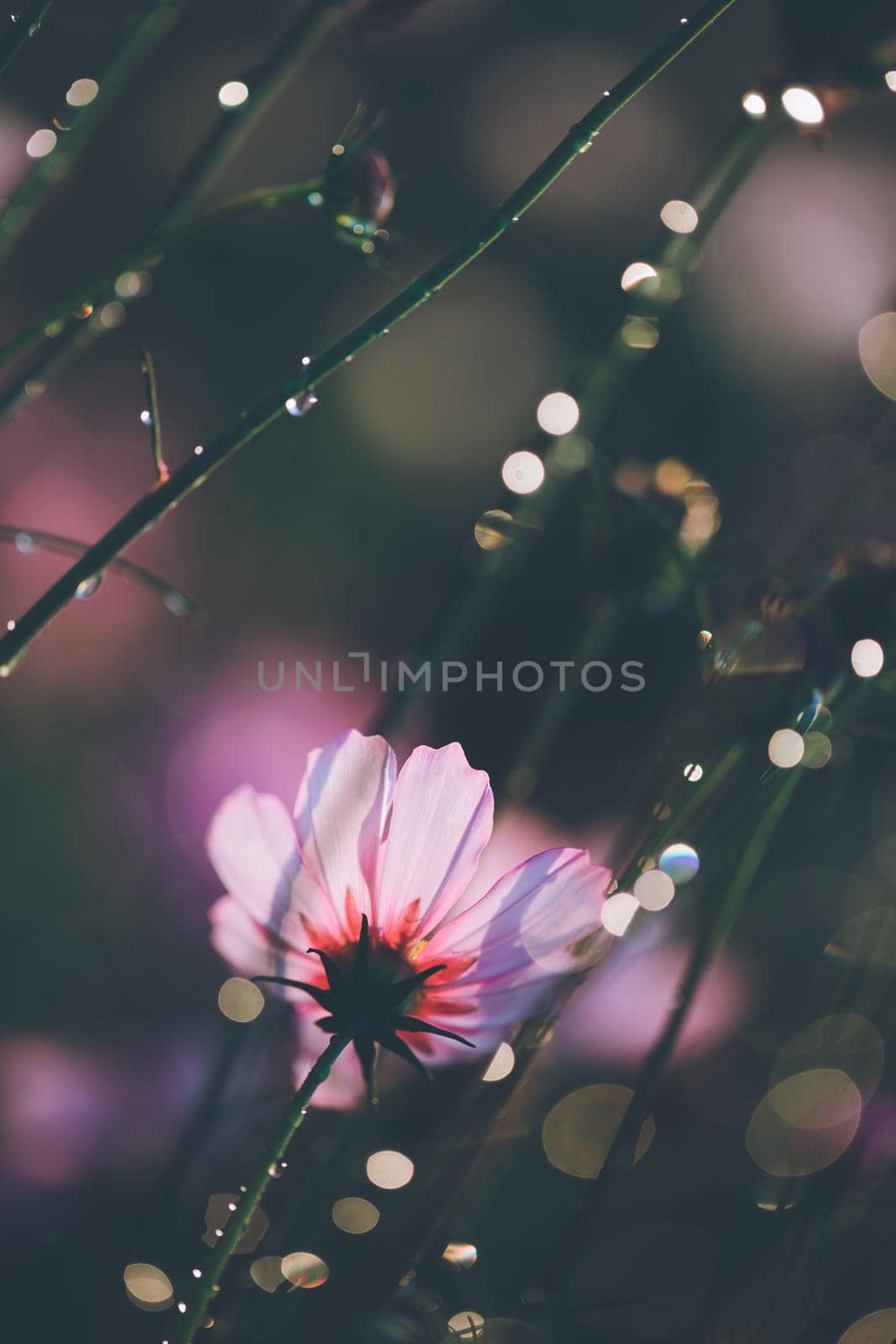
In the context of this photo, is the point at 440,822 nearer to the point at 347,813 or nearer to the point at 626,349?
the point at 347,813

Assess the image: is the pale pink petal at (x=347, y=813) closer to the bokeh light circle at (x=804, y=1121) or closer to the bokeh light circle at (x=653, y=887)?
the bokeh light circle at (x=653, y=887)

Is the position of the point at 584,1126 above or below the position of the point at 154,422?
below

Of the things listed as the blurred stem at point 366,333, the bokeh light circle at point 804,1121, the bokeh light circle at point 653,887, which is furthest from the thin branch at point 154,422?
the bokeh light circle at point 804,1121

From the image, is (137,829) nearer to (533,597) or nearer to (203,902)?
(203,902)

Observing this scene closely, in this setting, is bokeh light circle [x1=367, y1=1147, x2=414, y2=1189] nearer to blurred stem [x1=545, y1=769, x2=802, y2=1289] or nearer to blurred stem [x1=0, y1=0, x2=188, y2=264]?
blurred stem [x1=545, y1=769, x2=802, y2=1289]

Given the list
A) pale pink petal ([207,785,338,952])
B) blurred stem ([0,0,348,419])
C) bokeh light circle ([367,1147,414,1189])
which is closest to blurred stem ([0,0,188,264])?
blurred stem ([0,0,348,419])

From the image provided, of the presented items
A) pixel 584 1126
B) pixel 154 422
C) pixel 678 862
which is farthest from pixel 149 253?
pixel 584 1126
